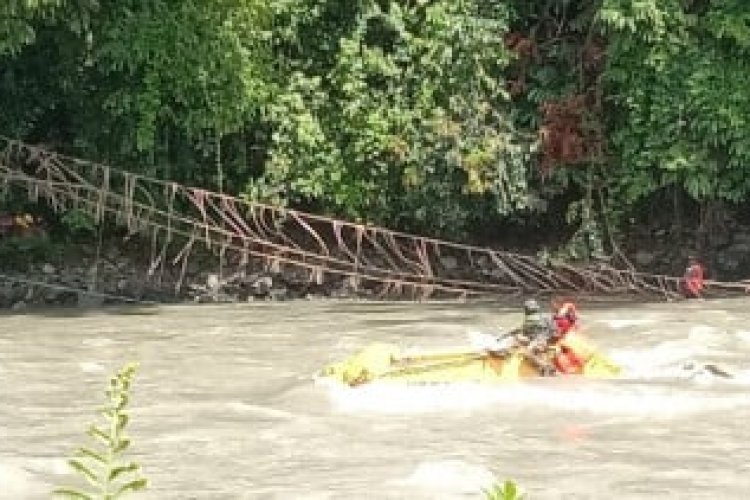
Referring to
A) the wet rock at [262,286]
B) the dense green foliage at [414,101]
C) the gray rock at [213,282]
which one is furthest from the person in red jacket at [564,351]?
the gray rock at [213,282]

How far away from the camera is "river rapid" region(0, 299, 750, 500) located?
671 centimetres

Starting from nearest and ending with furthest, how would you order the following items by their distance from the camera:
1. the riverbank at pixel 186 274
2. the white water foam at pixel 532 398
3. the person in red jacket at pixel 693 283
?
the white water foam at pixel 532 398, the person in red jacket at pixel 693 283, the riverbank at pixel 186 274

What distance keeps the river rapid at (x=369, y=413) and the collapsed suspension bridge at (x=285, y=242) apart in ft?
6.02

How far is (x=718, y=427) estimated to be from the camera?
8125 millimetres

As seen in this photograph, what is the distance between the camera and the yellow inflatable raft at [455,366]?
9.10m

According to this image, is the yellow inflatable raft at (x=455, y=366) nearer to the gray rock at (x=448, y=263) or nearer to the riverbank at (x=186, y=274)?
the riverbank at (x=186, y=274)

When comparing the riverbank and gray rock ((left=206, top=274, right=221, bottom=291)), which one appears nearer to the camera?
the riverbank

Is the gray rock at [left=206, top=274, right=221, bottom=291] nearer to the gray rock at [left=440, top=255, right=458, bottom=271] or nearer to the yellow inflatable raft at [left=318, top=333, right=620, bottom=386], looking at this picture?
the gray rock at [left=440, top=255, right=458, bottom=271]

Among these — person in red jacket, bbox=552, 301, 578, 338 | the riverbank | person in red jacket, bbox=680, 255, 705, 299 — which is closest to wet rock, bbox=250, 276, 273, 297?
the riverbank

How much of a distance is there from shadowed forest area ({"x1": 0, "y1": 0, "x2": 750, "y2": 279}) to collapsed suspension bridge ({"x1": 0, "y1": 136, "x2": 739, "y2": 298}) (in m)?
0.29

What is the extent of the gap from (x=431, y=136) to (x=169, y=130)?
3099 millimetres

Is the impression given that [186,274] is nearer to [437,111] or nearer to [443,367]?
[437,111]

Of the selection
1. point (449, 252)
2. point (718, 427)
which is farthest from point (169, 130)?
point (718, 427)

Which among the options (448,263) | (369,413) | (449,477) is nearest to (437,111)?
(448,263)
